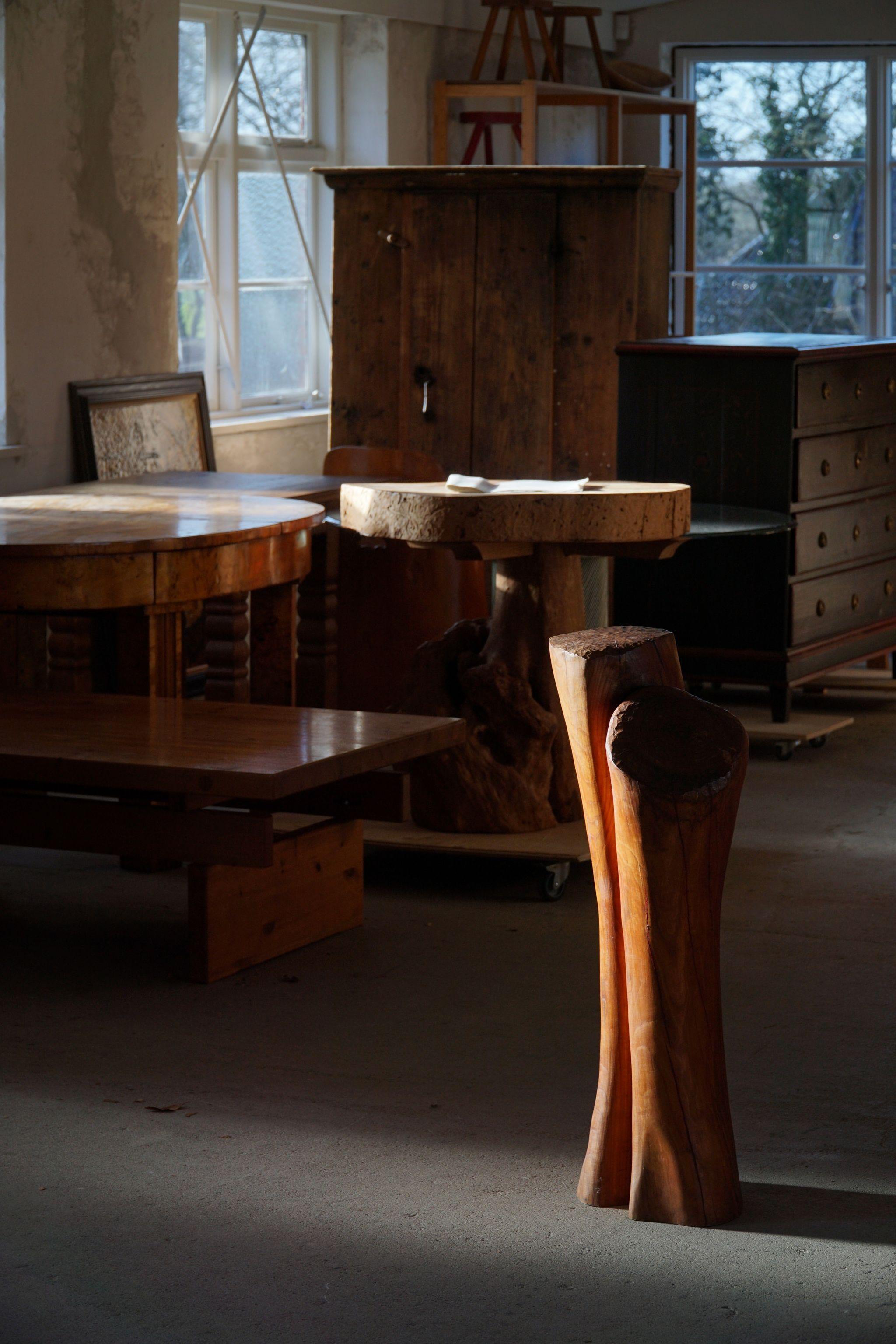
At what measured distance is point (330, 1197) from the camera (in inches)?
98.3

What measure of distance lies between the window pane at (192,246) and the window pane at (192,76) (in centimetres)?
23

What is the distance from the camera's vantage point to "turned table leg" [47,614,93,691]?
174 inches

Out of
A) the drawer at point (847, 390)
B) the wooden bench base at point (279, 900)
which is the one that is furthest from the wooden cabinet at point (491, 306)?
the wooden bench base at point (279, 900)

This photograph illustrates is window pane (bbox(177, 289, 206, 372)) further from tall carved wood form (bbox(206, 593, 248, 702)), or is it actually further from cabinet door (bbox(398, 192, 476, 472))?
tall carved wood form (bbox(206, 593, 248, 702))

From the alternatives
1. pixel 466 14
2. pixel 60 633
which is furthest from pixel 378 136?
pixel 60 633

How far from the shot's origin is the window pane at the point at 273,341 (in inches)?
306

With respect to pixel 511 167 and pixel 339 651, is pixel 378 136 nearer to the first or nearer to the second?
pixel 511 167

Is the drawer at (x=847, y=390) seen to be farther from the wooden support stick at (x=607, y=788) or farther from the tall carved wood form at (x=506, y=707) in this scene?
the wooden support stick at (x=607, y=788)

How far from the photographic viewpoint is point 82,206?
6.01m

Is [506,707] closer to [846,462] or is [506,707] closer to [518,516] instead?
[518,516]

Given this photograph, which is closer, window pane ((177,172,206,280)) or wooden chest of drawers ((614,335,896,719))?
wooden chest of drawers ((614,335,896,719))

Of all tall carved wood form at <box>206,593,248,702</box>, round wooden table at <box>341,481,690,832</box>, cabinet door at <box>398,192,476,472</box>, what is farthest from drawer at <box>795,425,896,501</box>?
tall carved wood form at <box>206,593,248,702</box>

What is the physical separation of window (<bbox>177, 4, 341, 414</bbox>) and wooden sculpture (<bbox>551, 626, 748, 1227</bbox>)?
194 inches

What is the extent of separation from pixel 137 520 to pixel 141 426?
2.00 m
